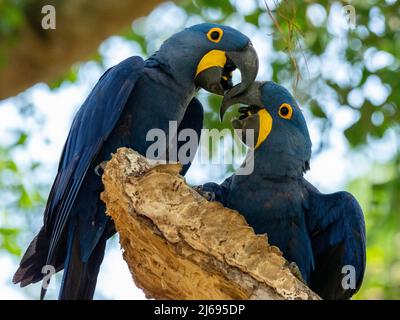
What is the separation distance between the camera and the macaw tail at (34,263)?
4.39m

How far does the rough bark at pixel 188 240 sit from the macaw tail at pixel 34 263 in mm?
1070

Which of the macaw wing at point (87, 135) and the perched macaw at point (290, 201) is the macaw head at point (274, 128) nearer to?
the perched macaw at point (290, 201)

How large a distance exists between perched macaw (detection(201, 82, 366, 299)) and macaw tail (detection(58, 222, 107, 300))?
80 cm

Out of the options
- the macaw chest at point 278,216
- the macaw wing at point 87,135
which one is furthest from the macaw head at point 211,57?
the macaw chest at point 278,216

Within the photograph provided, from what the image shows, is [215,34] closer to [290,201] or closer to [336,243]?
[290,201]

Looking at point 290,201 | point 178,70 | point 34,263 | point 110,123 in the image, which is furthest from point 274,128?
point 34,263

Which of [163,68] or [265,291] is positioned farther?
[163,68]

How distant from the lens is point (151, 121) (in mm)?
4461

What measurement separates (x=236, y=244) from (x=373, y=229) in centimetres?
466

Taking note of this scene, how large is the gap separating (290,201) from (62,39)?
5.18ft

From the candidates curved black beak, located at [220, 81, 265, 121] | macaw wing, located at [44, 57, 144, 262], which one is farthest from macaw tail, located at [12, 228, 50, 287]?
curved black beak, located at [220, 81, 265, 121]

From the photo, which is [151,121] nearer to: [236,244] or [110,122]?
[110,122]
